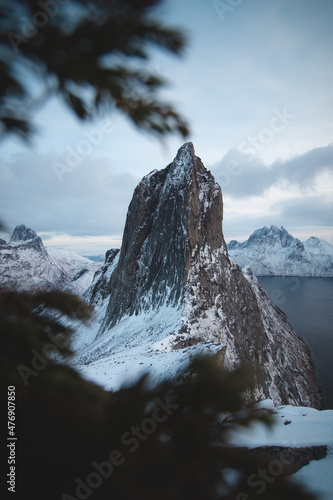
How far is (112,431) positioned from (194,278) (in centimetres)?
2515

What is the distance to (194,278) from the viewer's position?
85.3 feet

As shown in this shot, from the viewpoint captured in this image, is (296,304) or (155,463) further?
(296,304)

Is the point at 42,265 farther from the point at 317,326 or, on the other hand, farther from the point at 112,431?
the point at 112,431

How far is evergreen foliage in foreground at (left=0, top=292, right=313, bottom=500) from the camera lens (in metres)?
0.98

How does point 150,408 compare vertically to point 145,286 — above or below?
above

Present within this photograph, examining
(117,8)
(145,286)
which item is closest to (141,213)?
(145,286)

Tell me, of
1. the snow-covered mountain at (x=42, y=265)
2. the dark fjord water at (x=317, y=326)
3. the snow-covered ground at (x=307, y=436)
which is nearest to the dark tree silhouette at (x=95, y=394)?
the snow-covered mountain at (x=42, y=265)

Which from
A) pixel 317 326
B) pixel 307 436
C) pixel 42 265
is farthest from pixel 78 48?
pixel 42 265

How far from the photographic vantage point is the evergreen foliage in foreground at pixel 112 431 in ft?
3.23

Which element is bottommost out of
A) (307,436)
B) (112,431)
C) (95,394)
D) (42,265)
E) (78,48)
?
(42,265)

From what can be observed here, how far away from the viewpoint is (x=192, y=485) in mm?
1066

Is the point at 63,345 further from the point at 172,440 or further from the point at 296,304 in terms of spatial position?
the point at 296,304

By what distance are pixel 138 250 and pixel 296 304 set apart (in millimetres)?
70549

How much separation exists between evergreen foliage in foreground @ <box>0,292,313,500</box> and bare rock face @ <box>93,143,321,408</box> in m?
19.8
